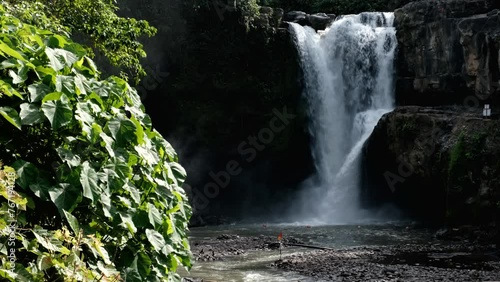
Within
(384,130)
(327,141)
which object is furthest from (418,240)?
(327,141)

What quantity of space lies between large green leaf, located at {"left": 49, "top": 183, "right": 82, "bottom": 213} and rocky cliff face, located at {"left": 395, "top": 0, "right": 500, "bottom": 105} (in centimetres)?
1850

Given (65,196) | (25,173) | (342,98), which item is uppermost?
(342,98)

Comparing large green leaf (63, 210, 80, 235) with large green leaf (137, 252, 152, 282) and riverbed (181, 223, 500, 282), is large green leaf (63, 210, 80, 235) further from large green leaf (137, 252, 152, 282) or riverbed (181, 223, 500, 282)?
riverbed (181, 223, 500, 282)

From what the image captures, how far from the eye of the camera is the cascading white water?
895 inches

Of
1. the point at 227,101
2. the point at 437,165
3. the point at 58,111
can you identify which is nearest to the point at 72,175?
the point at 58,111

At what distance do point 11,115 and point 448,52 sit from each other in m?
20.7

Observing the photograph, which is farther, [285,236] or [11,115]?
[285,236]

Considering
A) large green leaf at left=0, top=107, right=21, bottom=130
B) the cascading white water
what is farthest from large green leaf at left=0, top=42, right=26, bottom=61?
the cascading white water

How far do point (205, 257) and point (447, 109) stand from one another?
12.1 m

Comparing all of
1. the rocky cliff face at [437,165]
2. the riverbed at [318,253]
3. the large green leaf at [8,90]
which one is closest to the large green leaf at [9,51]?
the large green leaf at [8,90]

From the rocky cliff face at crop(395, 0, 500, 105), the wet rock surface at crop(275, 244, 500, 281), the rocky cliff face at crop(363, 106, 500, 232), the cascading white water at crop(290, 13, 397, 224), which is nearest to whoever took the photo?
the wet rock surface at crop(275, 244, 500, 281)

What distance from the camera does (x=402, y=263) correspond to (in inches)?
474

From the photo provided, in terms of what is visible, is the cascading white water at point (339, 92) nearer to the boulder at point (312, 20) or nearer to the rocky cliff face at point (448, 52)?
the rocky cliff face at point (448, 52)

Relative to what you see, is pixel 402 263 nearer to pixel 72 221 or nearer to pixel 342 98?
pixel 72 221
